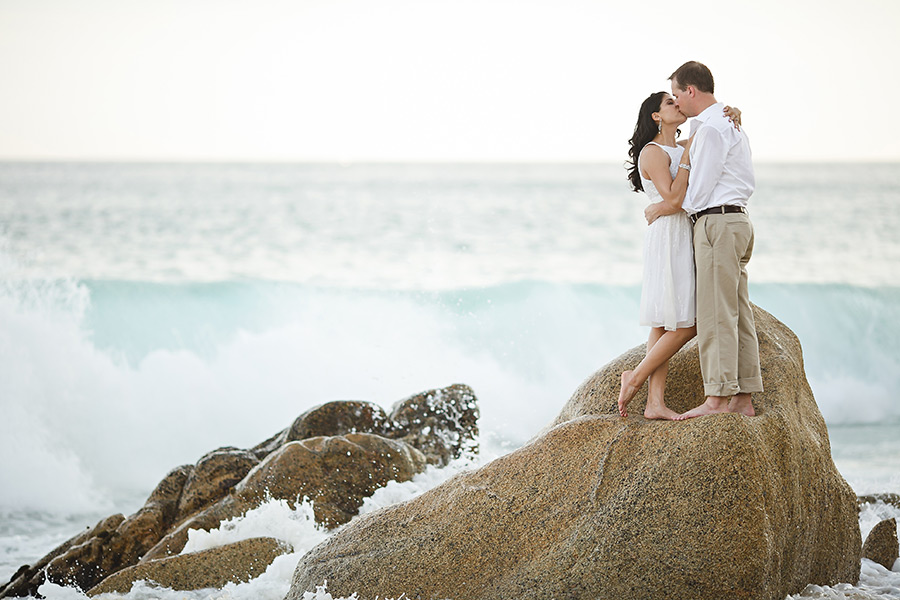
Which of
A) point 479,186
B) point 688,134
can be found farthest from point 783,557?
point 479,186

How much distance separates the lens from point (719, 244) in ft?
15.3

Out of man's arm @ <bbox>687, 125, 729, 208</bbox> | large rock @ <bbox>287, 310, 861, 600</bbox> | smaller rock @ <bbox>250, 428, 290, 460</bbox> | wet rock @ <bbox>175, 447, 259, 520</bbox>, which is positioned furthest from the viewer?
smaller rock @ <bbox>250, 428, 290, 460</bbox>

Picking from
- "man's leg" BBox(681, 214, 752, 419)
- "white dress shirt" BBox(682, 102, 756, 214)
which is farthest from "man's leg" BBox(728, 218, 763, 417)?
"white dress shirt" BBox(682, 102, 756, 214)

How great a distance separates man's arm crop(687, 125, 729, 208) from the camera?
183 inches

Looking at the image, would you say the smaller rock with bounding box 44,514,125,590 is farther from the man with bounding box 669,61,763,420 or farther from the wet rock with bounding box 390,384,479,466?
the man with bounding box 669,61,763,420

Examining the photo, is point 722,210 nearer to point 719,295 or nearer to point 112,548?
point 719,295

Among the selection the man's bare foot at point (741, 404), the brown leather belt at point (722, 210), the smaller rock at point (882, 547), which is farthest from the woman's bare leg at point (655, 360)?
the smaller rock at point (882, 547)

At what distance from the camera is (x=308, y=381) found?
1409cm

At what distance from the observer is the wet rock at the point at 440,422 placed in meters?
8.21

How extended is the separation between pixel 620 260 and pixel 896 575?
16.9 metres

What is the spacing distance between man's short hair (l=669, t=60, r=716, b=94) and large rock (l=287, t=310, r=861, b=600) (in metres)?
1.60

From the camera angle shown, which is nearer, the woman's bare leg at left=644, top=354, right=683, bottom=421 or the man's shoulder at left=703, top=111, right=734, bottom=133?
the man's shoulder at left=703, top=111, right=734, bottom=133

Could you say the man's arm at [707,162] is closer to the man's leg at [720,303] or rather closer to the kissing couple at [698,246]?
the kissing couple at [698,246]

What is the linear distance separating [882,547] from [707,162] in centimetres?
317
